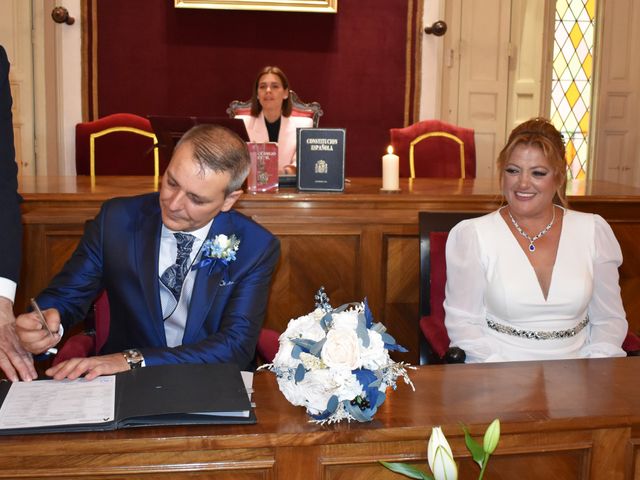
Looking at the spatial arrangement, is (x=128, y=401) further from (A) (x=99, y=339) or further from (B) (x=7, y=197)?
(A) (x=99, y=339)

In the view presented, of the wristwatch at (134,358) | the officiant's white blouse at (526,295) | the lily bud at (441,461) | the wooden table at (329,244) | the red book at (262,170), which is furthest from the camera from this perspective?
the red book at (262,170)

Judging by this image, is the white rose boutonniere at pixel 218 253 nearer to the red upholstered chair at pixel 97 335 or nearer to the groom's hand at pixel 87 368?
the red upholstered chair at pixel 97 335

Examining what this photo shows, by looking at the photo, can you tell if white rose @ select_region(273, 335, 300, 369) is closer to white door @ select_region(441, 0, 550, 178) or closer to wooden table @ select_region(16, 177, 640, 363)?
wooden table @ select_region(16, 177, 640, 363)

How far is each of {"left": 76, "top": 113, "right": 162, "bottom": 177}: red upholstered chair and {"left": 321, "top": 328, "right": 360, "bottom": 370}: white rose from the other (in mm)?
3641

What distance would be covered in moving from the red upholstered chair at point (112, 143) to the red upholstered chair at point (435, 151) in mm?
1480

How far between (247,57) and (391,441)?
17.2 feet

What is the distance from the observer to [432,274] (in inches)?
107

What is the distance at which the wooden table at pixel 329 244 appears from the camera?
3213mm

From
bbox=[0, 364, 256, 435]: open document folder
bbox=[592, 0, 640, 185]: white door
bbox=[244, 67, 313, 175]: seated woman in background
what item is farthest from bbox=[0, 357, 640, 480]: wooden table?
bbox=[592, 0, 640, 185]: white door

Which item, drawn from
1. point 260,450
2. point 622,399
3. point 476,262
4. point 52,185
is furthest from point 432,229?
point 52,185

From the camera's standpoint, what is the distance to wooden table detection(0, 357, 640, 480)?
1.44 metres

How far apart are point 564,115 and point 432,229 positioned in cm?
471

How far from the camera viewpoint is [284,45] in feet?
21.1

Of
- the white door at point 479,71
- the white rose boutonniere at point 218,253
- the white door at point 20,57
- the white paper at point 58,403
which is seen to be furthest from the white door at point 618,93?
the white paper at point 58,403
